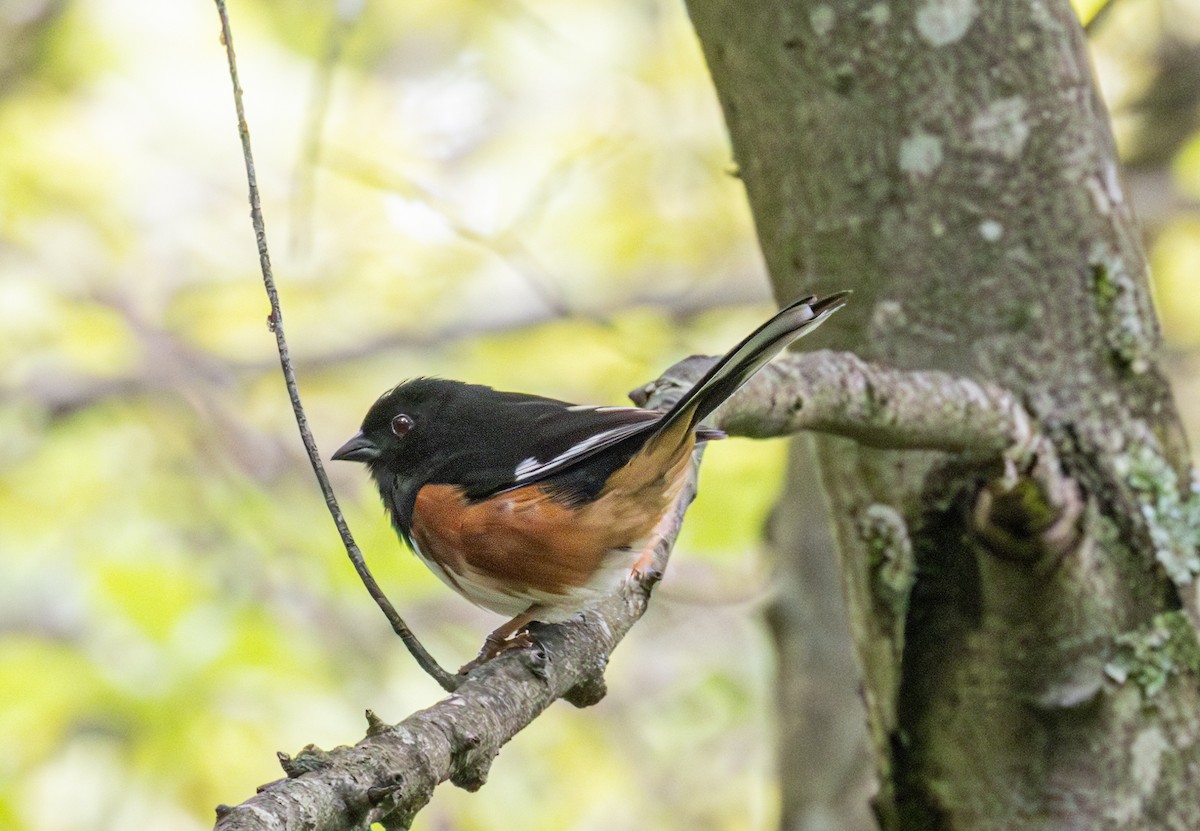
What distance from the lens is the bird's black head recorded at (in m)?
3.21

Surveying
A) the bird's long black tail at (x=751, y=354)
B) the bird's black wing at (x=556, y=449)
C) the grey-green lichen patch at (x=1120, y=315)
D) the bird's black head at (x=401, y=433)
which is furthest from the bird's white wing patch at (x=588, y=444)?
the grey-green lichen patch at (x=1120, y=315)

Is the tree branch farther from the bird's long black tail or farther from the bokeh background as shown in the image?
the bokeh background

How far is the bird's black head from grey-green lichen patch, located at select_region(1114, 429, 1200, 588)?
1.75m

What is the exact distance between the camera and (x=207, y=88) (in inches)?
272

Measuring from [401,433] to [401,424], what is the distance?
0.09 ft

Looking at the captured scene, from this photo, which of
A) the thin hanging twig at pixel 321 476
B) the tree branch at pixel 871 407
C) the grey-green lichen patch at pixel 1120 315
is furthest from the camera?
the grey-green lichen patch at pixel 1120 315

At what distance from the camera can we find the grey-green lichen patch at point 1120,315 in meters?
2.72

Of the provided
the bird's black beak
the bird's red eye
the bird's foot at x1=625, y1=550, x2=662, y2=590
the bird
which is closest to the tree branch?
the bird

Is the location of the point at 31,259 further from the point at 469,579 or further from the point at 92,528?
the point at 469,579

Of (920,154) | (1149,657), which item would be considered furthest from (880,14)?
(1149,657)

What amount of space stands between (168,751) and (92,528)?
169 centimetres

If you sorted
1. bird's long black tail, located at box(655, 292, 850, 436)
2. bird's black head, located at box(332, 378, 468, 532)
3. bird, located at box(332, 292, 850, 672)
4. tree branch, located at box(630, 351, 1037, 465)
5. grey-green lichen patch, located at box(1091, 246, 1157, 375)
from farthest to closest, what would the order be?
bird's black head, located at box(332, 378, 468, 532)
grey-green lichen patch, located at box(1091, 246, 1157, 375)
bird, located at box(332, 292, 850, 672)
tree branch, located at box(630, 351, 1037, 465)
bird's long black tail, located at box(655, 292, 850, 436)

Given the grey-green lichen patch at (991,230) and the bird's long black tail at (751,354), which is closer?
the bird's long black tail at (751,354)

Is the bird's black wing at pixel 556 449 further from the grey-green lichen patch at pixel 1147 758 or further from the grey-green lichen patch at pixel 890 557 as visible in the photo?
the grey-green lichen patch at pixel 1147 758
